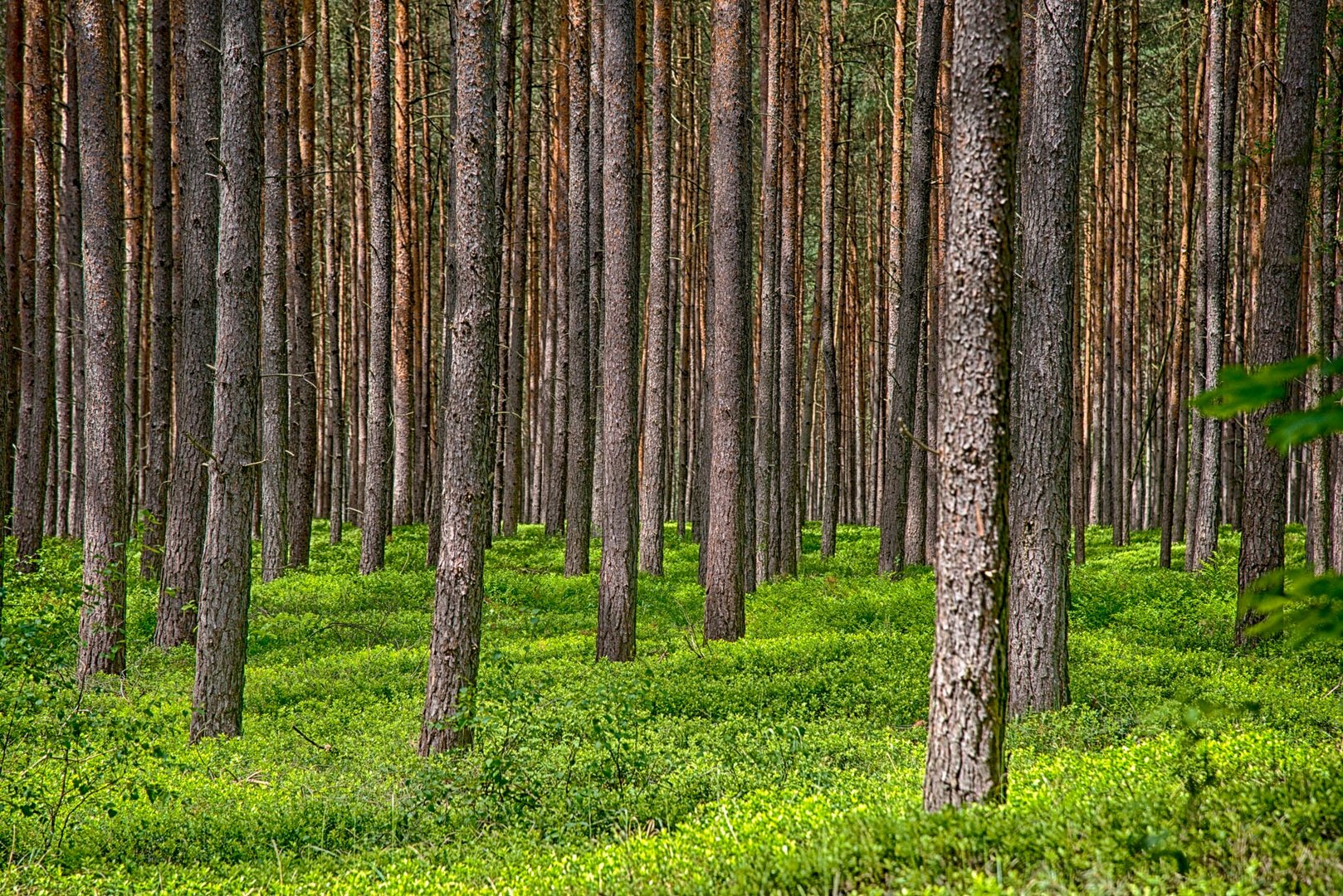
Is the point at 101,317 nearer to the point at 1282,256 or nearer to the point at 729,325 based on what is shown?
the point at 729,325

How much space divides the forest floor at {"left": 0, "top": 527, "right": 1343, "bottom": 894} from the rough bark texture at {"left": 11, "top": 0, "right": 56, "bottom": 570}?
3.73m

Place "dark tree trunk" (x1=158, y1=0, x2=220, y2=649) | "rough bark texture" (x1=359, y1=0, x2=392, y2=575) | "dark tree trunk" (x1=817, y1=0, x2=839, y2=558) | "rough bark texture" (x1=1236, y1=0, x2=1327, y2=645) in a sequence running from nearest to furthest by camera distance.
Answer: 1. "dark tree trunk" (x1=158, y1=0, x2=220, y2=649)
2. "rough bark texture" (x1=1236, y1=0, x2=1327, y2=645)
3. "rough bark texture" (x1=359, y1=0, x2=392, y2=575)
4. "dark tree trunk" (x1=817, y1=0, x2=839, y2=558)

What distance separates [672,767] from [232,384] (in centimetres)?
508

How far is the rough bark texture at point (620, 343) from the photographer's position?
438 inches

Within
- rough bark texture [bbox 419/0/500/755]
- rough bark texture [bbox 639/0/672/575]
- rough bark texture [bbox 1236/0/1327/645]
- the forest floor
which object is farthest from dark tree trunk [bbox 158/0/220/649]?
rough bark texture [bbox 1236/0/1327/645]

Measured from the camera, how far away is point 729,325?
1224 centimetres

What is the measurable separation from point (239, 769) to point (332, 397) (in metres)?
14.3

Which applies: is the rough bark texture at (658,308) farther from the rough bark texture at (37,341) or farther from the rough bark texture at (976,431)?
the rough bark texture at (37,341)

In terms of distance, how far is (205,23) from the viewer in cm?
961

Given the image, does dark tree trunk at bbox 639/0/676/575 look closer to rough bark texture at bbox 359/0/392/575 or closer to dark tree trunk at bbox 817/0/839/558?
rough bark texture at bbox 359/0/392/575

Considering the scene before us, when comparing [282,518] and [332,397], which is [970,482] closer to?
[282,518]

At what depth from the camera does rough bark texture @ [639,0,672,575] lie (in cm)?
1482

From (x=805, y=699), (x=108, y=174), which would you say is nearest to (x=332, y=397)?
(x=108, y=174)

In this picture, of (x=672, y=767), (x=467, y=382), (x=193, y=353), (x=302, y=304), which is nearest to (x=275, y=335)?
(x=302, y=304)
